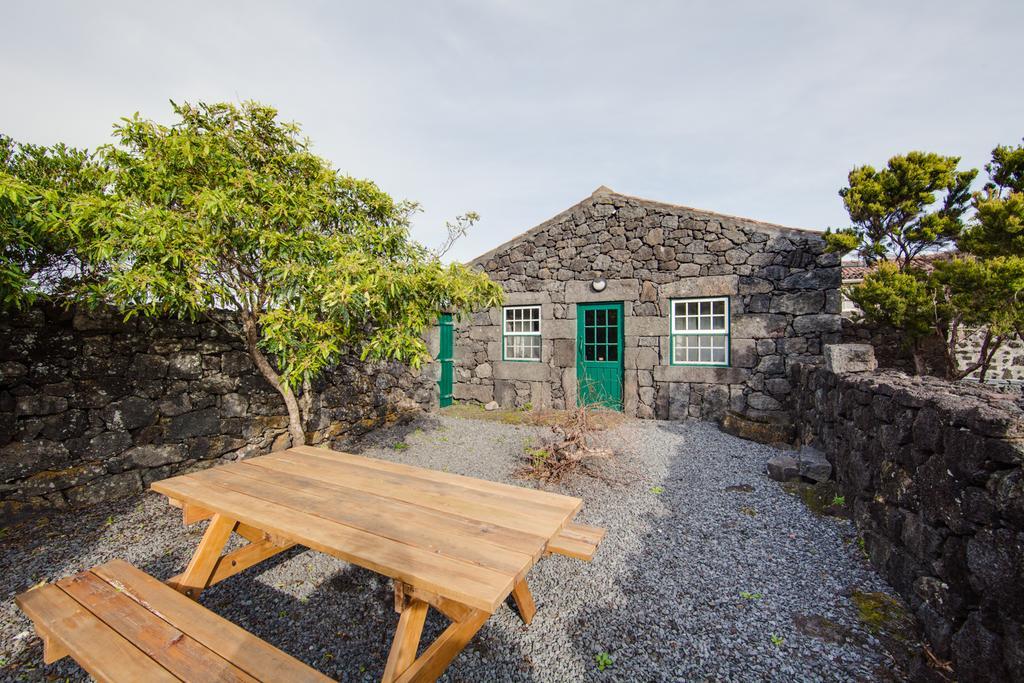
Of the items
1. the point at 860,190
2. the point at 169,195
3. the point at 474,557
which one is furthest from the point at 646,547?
the point at 860,190

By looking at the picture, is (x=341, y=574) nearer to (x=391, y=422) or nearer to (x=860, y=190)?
(x=391, y=422)

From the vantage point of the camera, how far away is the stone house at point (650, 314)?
23.5ft

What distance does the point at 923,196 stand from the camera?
20.6 feet

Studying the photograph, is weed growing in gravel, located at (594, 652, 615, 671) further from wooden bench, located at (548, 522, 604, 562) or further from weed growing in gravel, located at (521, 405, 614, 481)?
weed growing in gravel, located at (521, 405, 614, 481)

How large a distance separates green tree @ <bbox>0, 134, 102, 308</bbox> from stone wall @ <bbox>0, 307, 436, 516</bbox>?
0.45 m

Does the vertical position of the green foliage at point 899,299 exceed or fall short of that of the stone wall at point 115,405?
it exceeds it

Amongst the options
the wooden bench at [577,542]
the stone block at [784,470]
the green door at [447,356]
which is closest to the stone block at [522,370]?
the green door at [447,356]

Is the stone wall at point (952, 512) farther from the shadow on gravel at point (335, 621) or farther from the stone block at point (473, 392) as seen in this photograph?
the stone block at point (473, 392)

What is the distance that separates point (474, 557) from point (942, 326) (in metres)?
7.93

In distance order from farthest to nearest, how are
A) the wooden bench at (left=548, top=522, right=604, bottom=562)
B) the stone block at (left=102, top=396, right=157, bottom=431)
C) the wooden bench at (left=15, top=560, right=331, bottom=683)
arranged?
the stone block at (left=102, top=396, right=157, bottom=431) → the wooden bench at (left=548, top=522, right=604, bottom=562) → the wooden bench at (left=15, top=560, right=331, bottom=683)

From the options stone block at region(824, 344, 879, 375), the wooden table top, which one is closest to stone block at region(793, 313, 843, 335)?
stone block at region(824, 344, 879, 375)

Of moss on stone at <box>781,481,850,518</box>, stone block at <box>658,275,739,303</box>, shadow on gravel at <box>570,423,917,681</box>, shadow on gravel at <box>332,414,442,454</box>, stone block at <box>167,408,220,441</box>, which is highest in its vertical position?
stone block at <box>658,275,739,303</box>

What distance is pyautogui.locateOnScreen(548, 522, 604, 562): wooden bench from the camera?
2.32 meters

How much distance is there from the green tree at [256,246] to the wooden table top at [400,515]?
1148 mm
